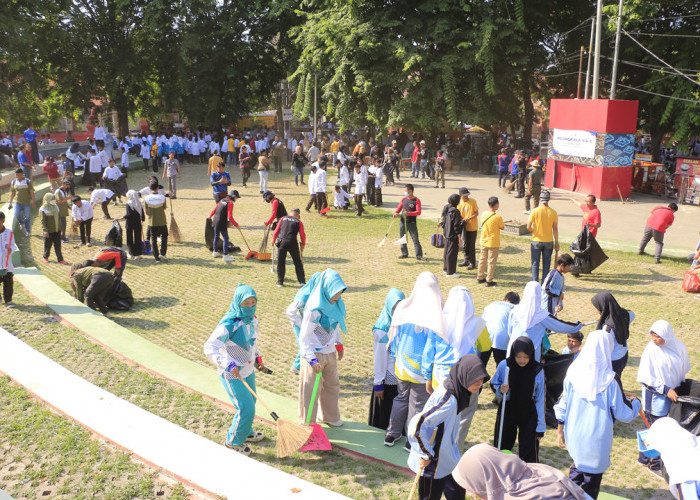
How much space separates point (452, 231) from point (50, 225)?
823cm

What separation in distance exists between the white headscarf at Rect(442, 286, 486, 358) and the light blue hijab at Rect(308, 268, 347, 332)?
1.05 m

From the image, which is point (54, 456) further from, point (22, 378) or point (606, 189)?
point (606, 189)

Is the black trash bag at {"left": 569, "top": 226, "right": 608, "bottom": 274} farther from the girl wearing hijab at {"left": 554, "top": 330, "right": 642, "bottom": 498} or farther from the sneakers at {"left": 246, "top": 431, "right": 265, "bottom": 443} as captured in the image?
the sneakers at {"left": 246, "top": 431, "right": 265, "bottom": 443}

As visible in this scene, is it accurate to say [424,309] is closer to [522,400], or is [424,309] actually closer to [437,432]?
[437,432]

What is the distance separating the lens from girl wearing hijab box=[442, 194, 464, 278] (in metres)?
11.3

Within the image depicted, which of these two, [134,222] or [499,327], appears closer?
[499,327]

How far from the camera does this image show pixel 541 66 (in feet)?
92.1

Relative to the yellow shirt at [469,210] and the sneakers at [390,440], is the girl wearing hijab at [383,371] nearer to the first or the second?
the sneakers at [390,440]

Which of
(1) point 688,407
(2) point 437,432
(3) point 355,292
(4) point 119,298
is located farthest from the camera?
(3) point 355,292

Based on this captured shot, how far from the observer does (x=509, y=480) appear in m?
3.46

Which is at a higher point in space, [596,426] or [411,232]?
[411,232]

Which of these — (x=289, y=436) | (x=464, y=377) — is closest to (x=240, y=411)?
(x=289, y=436)

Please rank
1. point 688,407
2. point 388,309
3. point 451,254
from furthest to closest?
point 451,254 → point 388,309 → point 688,407

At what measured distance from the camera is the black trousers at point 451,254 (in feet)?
38.0
